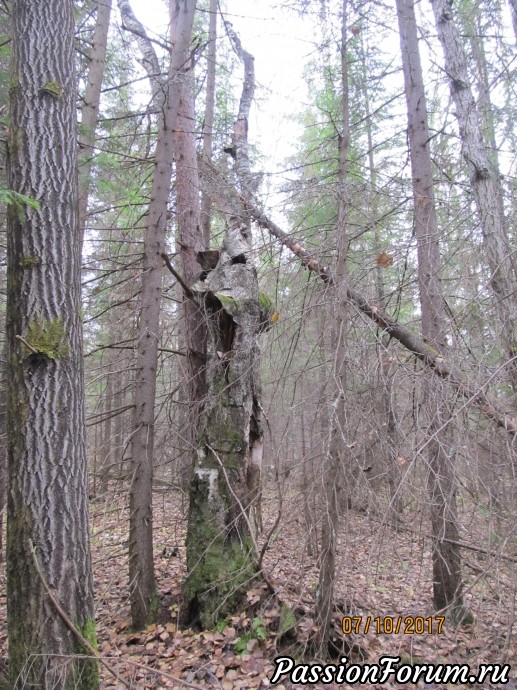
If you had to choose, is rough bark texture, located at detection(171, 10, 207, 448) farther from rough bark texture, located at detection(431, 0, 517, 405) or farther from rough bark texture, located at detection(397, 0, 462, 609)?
rough bark texture, located at detection(431, 0, 517, 405)

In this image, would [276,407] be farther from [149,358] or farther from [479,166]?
[479,166]

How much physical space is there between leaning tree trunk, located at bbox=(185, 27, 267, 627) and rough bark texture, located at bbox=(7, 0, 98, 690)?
4.77 feet

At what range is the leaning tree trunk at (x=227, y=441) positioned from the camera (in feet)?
13.8

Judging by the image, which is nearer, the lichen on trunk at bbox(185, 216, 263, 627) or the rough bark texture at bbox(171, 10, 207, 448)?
the lichen on trunk at bbox(185, 216, 263, 627)

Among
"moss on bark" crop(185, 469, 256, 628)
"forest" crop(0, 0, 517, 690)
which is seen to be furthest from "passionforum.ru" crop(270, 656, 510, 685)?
"moss on bark" crop(185, 469, 256, 628)

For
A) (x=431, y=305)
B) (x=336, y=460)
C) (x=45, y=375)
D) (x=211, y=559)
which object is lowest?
(x=211, y=559)

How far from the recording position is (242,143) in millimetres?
5625

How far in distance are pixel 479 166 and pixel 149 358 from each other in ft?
14.2

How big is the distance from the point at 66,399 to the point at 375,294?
2.83 meters

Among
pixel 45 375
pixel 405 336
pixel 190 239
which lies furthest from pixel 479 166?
pixel 45 375

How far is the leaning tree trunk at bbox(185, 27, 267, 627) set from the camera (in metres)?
4.21

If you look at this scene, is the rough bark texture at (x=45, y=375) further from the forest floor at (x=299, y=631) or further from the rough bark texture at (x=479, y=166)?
the rough bark texture at (x=479, y=166)

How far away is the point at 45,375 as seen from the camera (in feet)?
9.52

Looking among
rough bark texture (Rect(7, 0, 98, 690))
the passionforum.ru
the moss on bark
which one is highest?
rough bark texture (Rect(7, 0, 98, 690))
